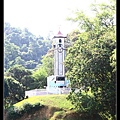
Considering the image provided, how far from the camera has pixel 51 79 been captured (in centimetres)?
227

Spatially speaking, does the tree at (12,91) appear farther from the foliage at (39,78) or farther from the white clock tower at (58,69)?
the white clock tower at (58,69)

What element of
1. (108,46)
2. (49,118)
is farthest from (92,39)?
(49,118)

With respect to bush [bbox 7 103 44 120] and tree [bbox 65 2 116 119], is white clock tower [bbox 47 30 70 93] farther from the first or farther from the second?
bush [bbox 7 103 44 120]

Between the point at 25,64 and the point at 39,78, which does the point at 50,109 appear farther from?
the point at 25,64

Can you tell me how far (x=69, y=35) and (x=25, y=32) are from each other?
0.38 metres

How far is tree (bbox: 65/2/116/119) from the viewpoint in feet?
7.70

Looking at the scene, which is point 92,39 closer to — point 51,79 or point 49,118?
point 51,79

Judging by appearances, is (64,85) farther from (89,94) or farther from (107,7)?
(107,7)

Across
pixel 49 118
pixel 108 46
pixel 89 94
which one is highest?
pixel 108 46

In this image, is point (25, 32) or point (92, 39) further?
point (92, 39)

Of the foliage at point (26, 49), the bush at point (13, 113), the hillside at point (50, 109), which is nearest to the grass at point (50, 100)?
the hillside at point (50, 109)

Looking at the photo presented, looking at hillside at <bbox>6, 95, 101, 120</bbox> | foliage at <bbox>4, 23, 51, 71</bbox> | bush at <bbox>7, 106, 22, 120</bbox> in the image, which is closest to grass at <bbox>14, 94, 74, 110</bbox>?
hillside at <bbox>6, 95, 101, 120</bbox>

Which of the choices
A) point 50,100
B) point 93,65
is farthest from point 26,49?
point 93,65

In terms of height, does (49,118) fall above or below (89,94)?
below
